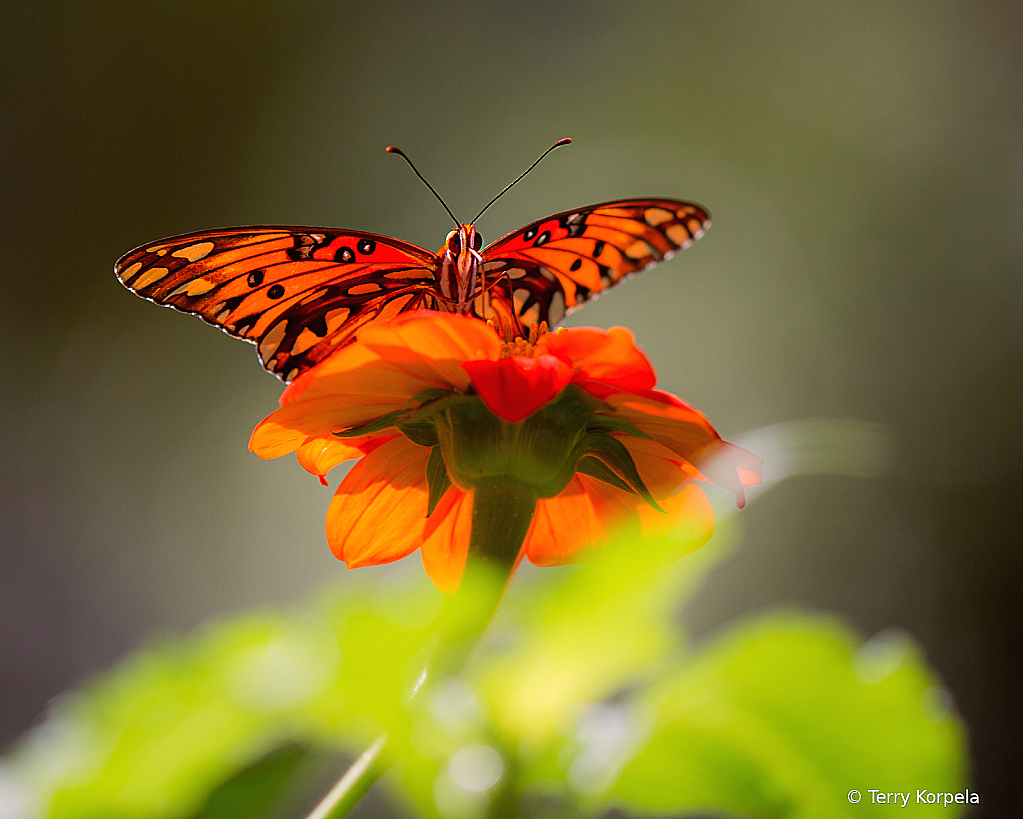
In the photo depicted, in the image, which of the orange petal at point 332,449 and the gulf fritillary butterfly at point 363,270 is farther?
the gulf fritillary butterfly at point 363,270

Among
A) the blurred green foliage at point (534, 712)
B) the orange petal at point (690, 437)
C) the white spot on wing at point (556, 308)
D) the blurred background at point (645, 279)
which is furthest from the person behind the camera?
the blurred background at point (645, 279)

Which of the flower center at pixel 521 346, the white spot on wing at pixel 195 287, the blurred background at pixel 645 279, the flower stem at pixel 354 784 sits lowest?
the flower stem at pixel 354 784

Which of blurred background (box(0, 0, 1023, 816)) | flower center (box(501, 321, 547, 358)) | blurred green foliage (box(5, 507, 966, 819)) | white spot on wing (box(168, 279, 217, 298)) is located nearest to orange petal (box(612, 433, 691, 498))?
flower center (box(501, 321, 547, 358))

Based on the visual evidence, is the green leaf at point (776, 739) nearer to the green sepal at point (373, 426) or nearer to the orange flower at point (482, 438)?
the orange flower at point (482, 438)

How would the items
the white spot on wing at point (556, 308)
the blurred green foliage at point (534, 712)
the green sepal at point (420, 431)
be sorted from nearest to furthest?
the blurred green foliage at point (534, 712), the green sepal at point (420, 431), the white spot on wing at point (556, 308)

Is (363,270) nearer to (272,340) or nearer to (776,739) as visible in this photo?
(272,340)

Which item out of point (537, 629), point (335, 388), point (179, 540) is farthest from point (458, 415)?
point (179, 540)

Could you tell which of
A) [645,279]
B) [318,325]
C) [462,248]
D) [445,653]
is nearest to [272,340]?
[318,325]

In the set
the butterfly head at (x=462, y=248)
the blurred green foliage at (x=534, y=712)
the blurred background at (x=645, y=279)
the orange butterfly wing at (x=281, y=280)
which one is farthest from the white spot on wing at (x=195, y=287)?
the blurred background at (x=645, y=279)
